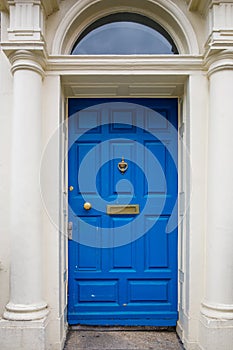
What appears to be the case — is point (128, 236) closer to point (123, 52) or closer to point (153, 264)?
point (153, 264)

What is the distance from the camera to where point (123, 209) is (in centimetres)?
352

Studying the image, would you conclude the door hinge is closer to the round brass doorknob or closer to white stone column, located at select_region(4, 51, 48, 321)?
the round brass doorknob

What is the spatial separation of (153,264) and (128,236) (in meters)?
0.33

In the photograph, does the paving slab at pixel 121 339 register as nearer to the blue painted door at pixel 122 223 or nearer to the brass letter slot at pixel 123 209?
the blue painted door at pixel 122 223

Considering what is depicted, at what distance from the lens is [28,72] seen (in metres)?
3.01

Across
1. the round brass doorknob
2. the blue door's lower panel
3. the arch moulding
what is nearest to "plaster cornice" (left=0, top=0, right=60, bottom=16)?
the arch moulding

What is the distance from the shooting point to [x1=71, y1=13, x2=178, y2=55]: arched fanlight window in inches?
136

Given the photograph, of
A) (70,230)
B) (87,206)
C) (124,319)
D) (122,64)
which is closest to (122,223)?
(87,206)

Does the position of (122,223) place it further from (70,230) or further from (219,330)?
(219,330)

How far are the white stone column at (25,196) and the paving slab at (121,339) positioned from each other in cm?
50

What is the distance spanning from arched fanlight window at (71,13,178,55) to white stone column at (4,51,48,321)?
0.63 m

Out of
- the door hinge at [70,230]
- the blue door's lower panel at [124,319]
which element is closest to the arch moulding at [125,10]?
the door hinge at [70,230]

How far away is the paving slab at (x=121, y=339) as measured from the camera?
320 centimetres

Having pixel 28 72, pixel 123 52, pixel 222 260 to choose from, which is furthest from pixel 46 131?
pixel 222 260
